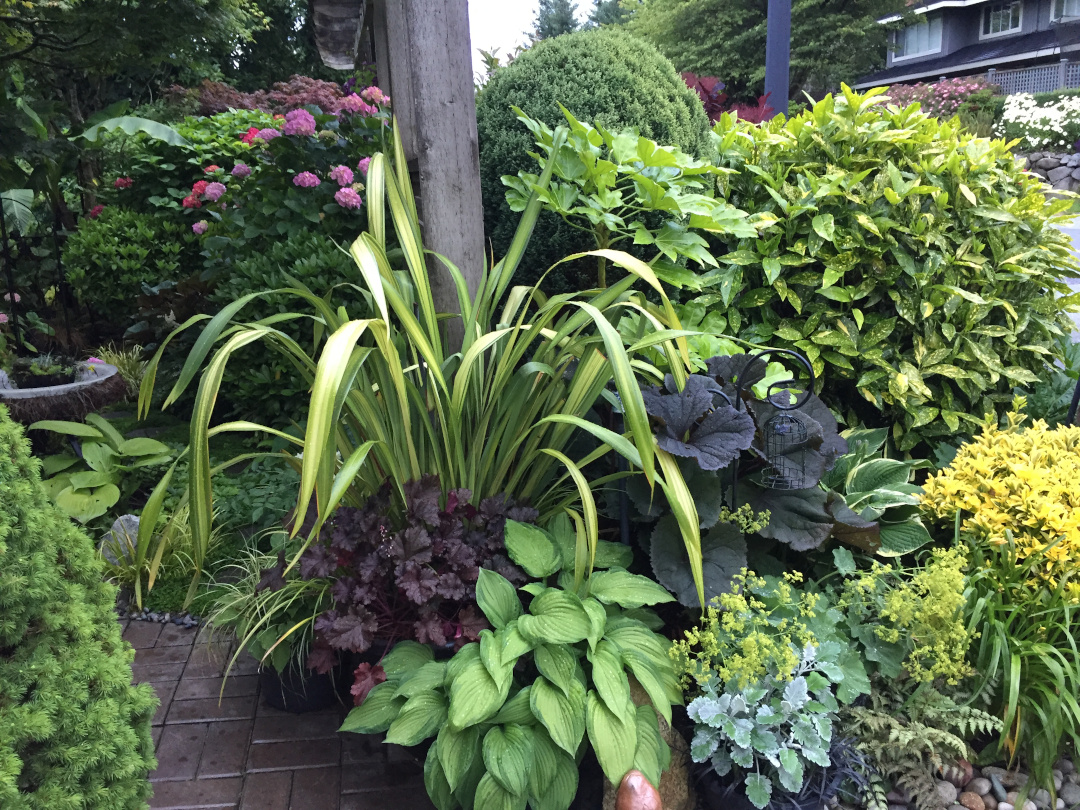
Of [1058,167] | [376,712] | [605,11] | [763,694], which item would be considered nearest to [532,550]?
[376,712]

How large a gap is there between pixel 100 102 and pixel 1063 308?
10543 millimetres

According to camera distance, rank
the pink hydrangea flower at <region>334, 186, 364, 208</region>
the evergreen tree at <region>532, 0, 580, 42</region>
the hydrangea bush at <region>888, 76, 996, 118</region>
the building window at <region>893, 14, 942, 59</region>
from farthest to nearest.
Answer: the evergreen tree at <region>532, 0, 580, 42</region>, the building window at <region>893, 14, 942, 59</region>, the hydrangea bush at <region>888, 76, 996, 118</region>, the pink hydrangea flower at <region>334, 186, 364, 208</region>

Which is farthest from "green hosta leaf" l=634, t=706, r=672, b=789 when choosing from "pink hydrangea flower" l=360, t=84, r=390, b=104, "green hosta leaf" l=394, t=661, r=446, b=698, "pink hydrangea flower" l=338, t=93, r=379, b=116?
"pink hydrangea flower" l=360, t=84, r=390, b=104

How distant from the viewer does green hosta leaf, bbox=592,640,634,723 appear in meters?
1.54

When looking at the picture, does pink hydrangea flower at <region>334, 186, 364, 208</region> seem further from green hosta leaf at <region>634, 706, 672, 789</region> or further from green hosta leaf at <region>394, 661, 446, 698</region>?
green hosta leaf at <region>634, 706, 672, 789</region>

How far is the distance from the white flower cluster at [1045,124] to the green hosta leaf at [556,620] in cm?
1678

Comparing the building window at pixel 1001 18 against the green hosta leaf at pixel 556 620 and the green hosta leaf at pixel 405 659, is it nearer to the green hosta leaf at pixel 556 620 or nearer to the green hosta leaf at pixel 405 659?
the green hosta leaf at pixel 556 620

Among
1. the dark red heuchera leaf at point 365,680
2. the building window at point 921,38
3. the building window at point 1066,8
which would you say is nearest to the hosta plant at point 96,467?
the dark red heuchera leaf at point 365,680

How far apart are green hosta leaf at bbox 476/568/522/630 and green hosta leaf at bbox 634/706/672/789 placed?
363 mm

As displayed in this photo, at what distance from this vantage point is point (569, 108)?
308cm

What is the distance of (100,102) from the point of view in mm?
9344

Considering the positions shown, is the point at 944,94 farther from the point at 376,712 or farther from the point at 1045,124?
the point at 376,712

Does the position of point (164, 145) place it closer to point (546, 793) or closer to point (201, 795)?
point (201, 795)

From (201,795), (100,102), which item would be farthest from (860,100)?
(100,102)
